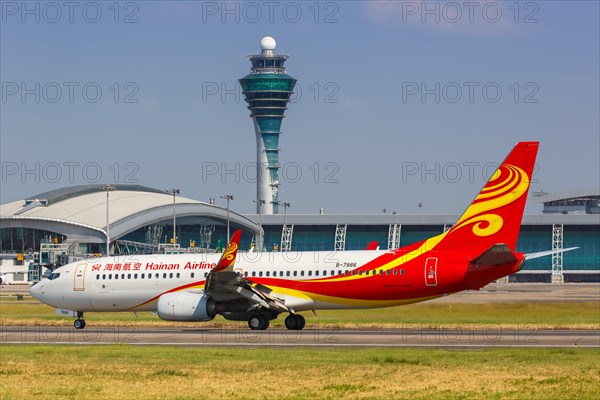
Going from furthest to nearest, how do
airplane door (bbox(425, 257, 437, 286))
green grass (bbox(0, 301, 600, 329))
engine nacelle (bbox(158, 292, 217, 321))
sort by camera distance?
green grass (bbox(0, 301, 600, 329)) → engine nacelle (bbox(158, 292, 217, 321)) → airplane door (bbox(425, 257, 437, 286))

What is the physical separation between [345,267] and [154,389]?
21.2m

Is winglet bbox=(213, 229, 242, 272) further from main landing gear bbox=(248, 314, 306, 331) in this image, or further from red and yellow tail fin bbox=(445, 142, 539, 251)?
red and yellow tail fin bbox=(445, 142, 539, 251)

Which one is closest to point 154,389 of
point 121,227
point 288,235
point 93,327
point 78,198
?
point 93,327

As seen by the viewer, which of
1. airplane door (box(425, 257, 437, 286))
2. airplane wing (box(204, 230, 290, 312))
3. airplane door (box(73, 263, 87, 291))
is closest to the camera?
airplane door (box(425, 257, 437, 286))

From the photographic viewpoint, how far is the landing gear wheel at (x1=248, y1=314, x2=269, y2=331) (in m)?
46.7

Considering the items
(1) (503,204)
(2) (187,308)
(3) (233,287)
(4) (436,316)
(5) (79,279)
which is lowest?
(4) (436,316)

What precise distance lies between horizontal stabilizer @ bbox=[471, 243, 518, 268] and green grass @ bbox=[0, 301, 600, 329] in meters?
5.52

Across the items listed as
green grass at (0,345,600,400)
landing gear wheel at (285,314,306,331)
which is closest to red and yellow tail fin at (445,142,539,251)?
landing gear wheel at (285,314,306,331)

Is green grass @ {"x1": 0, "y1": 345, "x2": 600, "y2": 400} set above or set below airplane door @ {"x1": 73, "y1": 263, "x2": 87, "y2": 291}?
below

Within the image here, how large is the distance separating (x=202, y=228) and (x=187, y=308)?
110 metres

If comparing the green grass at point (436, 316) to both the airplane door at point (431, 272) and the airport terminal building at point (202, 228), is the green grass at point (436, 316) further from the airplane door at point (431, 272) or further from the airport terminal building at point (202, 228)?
the airport terminal building at point (202, 228)

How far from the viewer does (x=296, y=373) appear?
95.4 ft

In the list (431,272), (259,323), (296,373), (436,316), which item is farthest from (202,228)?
(296,373)

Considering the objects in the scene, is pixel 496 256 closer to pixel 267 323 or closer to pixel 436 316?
pixel 267 323
